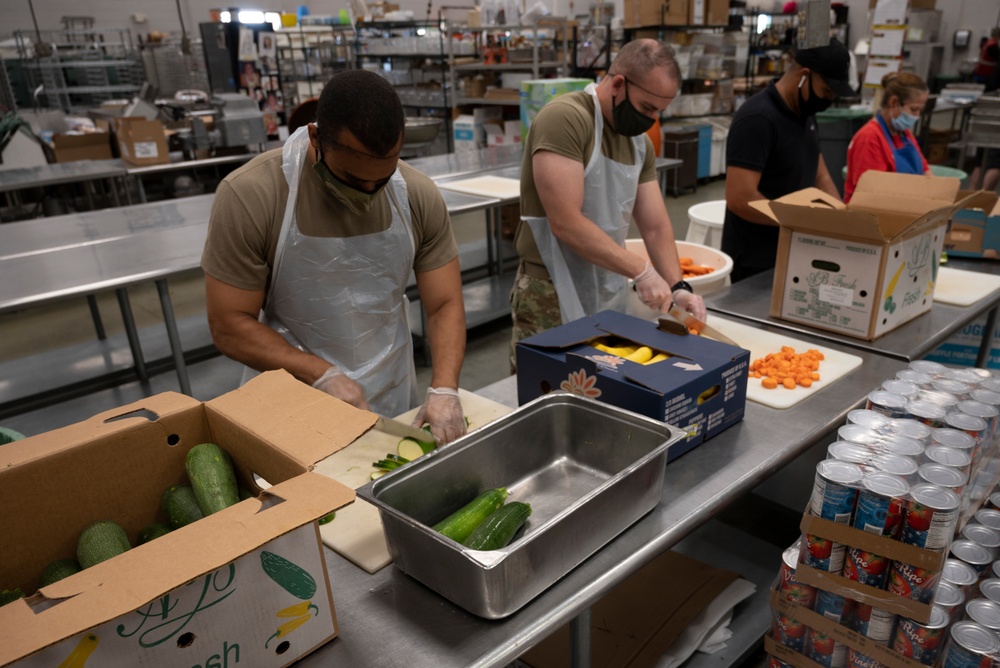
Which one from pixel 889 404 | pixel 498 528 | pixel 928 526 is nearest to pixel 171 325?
pixel 498 528

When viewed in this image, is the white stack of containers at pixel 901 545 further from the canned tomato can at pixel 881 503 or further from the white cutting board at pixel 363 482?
the white cutting board at pixel 363 482

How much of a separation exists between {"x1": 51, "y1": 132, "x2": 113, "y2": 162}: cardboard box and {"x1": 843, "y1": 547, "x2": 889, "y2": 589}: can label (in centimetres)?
607

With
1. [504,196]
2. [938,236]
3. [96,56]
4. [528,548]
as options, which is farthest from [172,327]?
[96,56]

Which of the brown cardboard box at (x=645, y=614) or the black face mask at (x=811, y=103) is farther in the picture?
the black face mask at (x=811, y=103)

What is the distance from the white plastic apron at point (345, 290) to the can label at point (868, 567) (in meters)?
1.15

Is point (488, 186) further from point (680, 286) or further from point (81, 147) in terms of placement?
point (81, 147)

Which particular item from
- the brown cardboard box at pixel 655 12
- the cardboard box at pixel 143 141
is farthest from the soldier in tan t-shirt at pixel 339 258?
the brown cardboard box at pixel 655 12

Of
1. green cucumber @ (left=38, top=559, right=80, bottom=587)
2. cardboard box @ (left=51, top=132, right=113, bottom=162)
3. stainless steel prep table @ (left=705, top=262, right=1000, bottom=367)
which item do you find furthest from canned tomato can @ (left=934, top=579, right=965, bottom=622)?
cardboard box @ (left=51, top=132, right=113, bottom=162)

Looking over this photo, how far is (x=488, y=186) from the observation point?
416 cm

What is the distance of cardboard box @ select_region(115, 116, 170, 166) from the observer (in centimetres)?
509

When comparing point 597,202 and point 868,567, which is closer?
point 868,567

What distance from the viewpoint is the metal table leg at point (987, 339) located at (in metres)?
2.42

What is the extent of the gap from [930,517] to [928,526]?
0.02 m

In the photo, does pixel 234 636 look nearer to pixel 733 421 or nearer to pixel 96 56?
pixel 733 421
